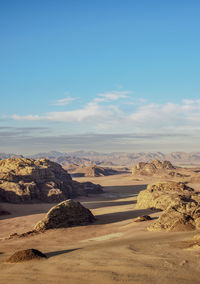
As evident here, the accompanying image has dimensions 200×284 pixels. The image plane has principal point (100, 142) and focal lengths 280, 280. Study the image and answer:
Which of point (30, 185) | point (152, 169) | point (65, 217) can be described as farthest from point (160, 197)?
point (152, 169)

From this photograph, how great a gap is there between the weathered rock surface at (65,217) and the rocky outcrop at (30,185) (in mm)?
11989

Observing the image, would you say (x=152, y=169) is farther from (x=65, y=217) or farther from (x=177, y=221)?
(x=177, y=221)

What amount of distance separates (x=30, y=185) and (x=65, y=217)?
14003 millimetres

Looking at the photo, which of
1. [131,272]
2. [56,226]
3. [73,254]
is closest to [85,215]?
[56,226]

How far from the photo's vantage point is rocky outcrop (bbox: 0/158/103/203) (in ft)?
89.5

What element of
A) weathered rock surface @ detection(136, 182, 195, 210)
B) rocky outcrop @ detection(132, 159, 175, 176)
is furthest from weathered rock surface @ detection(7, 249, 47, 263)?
rocky outcrop @ detection(132, 159, 175, 176)

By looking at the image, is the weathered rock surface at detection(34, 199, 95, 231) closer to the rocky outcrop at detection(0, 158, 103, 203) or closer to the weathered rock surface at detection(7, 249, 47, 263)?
the weathered rock surface at detection(7, 249, 47, 263)

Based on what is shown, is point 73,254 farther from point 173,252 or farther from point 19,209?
point 19,209

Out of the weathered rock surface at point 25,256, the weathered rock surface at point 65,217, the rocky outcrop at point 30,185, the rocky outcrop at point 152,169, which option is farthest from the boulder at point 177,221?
the rocky outcrop at point 152,169

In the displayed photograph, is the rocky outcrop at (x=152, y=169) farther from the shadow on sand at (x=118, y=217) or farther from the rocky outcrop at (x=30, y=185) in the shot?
the shadow on sand at (x=118, y=217)

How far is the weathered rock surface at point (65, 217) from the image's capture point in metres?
15.0

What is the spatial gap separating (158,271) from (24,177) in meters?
27.9

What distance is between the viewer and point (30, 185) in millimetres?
28828

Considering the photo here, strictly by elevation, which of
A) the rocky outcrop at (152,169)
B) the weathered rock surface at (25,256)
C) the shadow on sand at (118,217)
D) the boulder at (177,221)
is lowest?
the rocky outcrop at (152,169)
